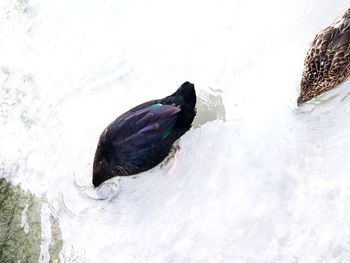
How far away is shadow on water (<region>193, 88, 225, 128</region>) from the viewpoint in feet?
12.8

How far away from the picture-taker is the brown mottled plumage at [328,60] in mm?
3424

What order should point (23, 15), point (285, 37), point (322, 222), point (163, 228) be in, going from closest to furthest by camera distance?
point (322, 222)
point (163, 228)
point (285, 37)
point (23, 15)

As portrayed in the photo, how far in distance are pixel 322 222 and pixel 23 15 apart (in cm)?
299

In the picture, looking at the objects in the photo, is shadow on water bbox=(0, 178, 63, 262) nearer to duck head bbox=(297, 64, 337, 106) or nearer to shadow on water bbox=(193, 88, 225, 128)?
shadow on water bbox=(193, 88, 225, 128)

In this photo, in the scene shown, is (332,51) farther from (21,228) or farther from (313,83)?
(21,228)

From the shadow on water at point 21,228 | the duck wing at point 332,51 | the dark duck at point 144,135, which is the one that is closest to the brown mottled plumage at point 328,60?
the duck wing at point 332,51

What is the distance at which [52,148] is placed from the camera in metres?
4.02

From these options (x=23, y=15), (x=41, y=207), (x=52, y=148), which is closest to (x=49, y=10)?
(x=23, y=15)

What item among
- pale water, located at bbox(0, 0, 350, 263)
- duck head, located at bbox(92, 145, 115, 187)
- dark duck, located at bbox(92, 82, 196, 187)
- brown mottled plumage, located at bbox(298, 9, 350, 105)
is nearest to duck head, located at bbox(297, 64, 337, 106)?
brown mottled plumage, located at bbox(298, 9, 350, 105)

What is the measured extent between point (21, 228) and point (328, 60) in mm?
2589

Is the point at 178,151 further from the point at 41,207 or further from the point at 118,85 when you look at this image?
the point at 41,207

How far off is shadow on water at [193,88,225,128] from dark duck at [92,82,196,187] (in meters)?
0.26

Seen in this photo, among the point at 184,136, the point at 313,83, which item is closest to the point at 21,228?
the point at 184,136

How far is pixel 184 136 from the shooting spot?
12.8 ft
